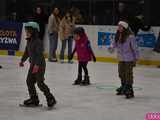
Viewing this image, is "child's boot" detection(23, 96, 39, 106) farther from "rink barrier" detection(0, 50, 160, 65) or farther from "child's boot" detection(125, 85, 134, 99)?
"rink barrier" detection(0, 50, 160, 65)

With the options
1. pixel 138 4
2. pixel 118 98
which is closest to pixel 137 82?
pixel 118 98

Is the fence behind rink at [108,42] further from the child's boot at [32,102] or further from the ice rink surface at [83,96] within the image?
the child's boot at [32,102]

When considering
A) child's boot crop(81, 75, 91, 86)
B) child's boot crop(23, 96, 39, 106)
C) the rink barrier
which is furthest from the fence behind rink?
child's boot crop(23, 96, 39, 106)

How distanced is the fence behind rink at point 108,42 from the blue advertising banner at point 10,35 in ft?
0.56

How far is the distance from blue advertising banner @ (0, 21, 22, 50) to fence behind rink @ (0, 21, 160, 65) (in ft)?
0.56

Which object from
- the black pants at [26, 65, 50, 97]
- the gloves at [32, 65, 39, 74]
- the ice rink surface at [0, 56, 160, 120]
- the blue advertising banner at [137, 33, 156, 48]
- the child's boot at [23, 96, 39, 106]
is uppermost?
the blue advertising banner at [137, 33, 156, 48]

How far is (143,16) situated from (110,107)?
28.9 feet

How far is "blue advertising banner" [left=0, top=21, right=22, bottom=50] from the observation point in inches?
701

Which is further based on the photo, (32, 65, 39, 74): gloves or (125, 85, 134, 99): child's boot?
(125, 85, 134, 99): child's boot

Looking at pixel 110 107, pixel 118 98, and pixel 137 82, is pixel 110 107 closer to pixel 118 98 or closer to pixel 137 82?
pixel 118 98

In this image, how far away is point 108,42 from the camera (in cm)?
1600

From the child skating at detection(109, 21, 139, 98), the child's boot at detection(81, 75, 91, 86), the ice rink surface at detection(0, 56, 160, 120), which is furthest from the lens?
the child's boot at detection(81, 75, 91, 86)

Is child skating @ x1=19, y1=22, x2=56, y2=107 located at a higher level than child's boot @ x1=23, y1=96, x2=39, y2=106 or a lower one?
higher

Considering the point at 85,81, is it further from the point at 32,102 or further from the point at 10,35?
the point at 10,35
